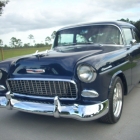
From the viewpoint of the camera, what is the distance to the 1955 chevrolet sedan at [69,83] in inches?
95.3

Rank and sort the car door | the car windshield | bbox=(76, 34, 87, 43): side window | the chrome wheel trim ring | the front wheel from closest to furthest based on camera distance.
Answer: the front wheel < the chrome wheel trim ring < the car windshield < the car door < bbox=(76, 34, 87, 43): side window

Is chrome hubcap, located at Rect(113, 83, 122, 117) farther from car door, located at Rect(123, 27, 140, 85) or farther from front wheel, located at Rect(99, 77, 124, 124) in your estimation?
car door, located at Rect(123, 27, 140, 85)

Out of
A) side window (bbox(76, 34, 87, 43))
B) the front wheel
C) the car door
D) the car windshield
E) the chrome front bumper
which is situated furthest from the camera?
side window (bbox(76, 34, 87, 43))

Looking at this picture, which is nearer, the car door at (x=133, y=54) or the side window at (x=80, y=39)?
the car door at (x=133, y=54)

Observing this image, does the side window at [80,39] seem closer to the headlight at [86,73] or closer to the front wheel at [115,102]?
the front wheel at [115,102]

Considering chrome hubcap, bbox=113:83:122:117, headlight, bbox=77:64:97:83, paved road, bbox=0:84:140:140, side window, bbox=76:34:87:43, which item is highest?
side window, bbox=76:34:87:43

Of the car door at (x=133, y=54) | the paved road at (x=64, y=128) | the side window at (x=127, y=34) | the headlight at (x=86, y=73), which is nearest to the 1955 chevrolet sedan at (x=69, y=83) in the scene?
the headlight at (x=86, y=73)

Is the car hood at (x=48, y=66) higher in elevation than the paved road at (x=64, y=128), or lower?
higher

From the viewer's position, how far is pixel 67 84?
2475 mm

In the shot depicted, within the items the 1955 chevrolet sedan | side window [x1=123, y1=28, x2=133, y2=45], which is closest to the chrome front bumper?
the 1955 chevrolet sedan

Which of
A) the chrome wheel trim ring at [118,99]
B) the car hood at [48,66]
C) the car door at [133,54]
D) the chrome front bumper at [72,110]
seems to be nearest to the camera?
the chrome front bumper at [72,110]

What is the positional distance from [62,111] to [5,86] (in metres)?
1.14

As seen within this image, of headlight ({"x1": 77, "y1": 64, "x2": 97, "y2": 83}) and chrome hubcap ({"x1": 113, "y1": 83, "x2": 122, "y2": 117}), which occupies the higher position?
headlight ({"x1": 77, "y1": 64, "x2": 97, "y2": 83})

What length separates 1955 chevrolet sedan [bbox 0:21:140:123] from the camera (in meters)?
2.42
